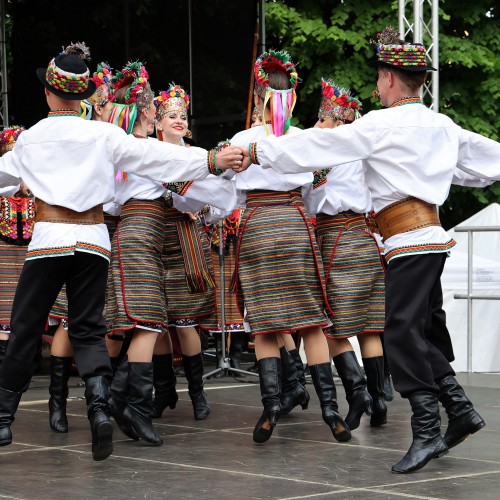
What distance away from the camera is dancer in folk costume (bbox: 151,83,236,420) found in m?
5.70

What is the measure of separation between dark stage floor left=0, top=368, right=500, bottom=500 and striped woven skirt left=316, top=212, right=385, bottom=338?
0.54 metres

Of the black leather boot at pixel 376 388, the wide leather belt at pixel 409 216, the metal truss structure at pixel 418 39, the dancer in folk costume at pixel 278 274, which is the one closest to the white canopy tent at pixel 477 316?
the metal truss structure at pixel 418 39

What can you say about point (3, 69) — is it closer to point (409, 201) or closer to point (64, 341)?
point (64, 341)

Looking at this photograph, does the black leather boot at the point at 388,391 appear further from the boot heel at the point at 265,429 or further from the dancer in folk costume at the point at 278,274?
the boot heel at the point at 265,429

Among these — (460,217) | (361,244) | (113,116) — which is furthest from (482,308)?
(460,217)

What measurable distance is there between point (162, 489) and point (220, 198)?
1927 millimetres

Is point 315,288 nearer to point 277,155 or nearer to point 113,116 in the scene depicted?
point 277,155

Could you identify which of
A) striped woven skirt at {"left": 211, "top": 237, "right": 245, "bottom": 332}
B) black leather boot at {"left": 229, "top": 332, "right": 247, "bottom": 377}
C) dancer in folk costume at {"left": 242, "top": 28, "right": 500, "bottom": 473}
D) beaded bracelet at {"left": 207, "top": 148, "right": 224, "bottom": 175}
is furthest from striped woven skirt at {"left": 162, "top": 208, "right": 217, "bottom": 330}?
black leather boot at {"left": 229, "top": 332, "right": 247, "bottom": 377}

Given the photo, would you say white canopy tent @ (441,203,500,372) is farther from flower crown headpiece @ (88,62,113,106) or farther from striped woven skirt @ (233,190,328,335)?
flower crown headpiece @ (88,62,113,106)

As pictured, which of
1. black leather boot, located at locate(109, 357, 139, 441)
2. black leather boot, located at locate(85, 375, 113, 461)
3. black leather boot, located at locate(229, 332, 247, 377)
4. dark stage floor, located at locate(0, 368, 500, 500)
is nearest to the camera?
dark stage floor, located at locate(0, 368, 500, 500)

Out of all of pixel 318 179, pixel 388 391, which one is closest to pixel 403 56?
pixel 318 179

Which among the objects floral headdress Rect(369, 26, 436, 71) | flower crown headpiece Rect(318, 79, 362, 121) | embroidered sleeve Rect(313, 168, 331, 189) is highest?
floral headdress Rect(369, 26, 436, 71)

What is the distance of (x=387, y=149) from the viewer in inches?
181

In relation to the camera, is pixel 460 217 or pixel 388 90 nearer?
pixel 388 90
